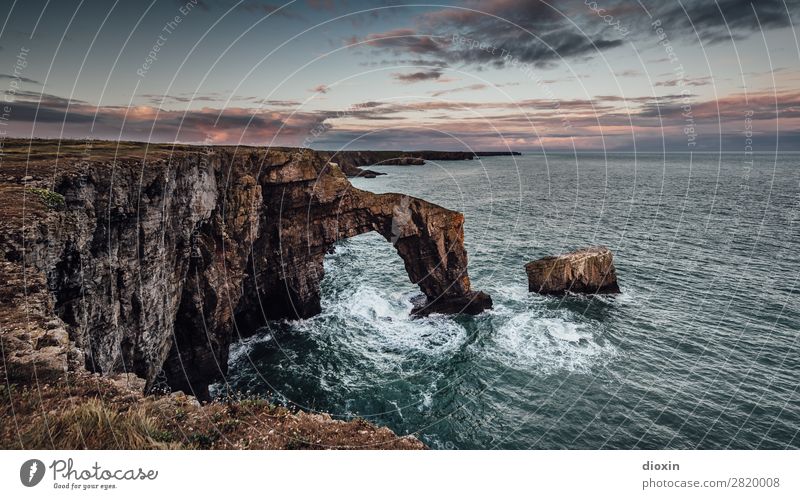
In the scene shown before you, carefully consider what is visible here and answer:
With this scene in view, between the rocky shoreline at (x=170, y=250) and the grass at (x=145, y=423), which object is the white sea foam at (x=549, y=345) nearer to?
the rocky shoreline at (x=170, y=250)

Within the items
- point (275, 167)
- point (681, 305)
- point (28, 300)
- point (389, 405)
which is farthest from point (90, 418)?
point (681, 305)

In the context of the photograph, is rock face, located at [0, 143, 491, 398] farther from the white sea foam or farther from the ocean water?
the white sea foam

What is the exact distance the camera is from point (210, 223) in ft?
95.2

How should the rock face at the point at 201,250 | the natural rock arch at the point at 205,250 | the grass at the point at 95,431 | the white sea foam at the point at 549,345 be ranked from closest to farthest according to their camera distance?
the grass at the point at 95,431
the rock face at the point at 201,250
the natural rock arch at the point at 205,250
the white sea foam at the point at 549,345

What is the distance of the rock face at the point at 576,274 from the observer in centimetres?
4275

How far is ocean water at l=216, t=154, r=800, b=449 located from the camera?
77.0 feet

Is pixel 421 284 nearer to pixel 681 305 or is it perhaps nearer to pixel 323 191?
pixel 323 191

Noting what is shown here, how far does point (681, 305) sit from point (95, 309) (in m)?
46.0

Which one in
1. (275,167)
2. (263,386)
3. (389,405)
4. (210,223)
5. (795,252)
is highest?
(795,252)

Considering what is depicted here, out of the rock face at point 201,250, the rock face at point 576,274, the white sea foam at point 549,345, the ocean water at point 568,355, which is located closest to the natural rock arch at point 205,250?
the rock face at point 201,250

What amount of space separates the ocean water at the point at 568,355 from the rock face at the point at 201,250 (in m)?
3.80
